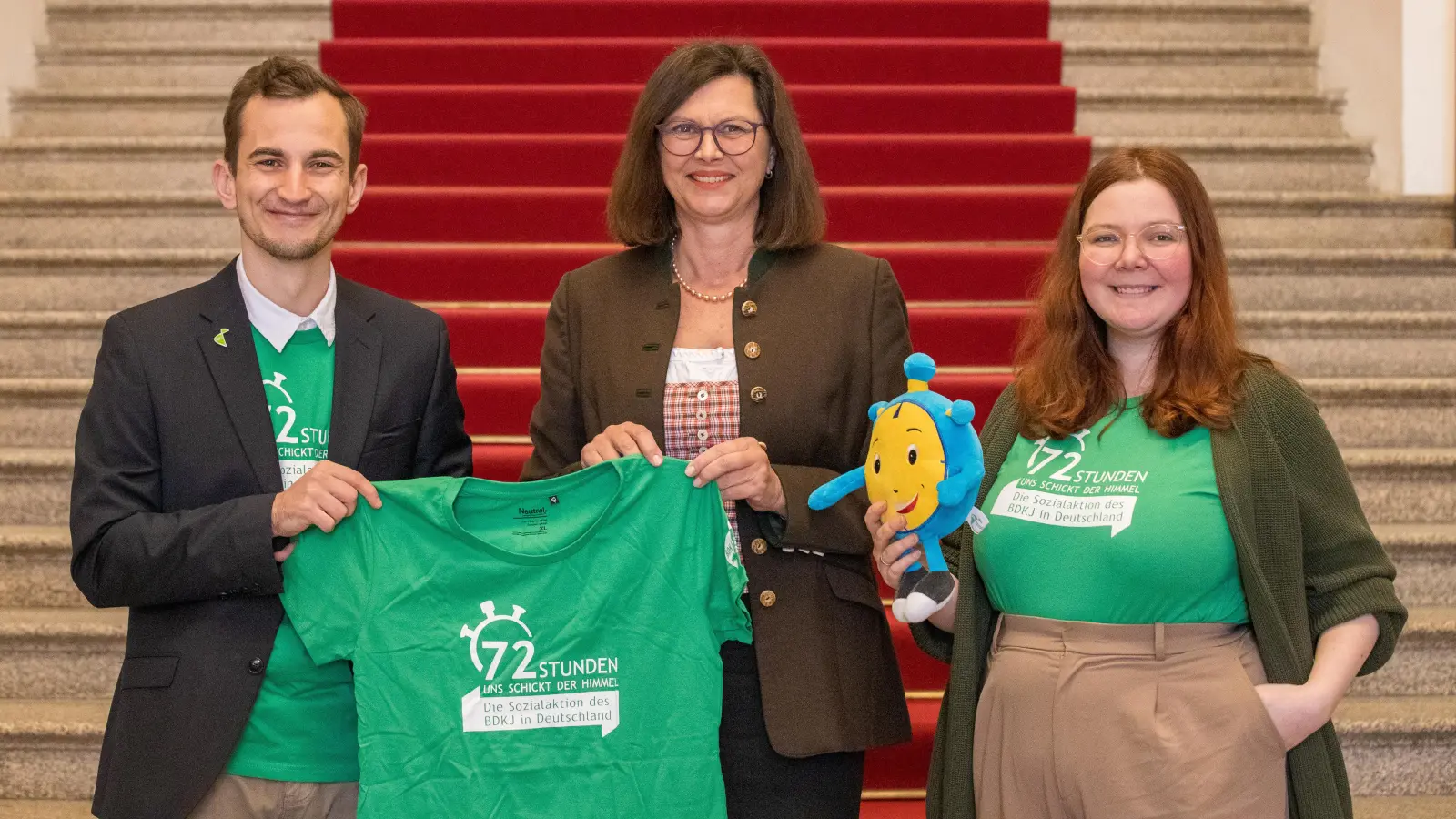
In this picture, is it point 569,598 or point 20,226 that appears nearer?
point 569,598

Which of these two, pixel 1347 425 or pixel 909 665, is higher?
pixel 1347 425

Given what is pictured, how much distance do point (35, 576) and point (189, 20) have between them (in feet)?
8.58

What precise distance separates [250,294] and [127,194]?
9.20 feet

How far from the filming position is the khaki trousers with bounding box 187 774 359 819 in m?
1.81

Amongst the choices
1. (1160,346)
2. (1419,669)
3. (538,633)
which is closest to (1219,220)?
(1419,669)

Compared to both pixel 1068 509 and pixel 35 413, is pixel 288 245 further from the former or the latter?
pixel 35 413

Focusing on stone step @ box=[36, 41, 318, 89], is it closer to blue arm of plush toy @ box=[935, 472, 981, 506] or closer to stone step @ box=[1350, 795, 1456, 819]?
stone step @ box=[1350, 795, 1456, 819]

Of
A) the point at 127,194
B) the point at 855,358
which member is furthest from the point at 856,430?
the point at 127,194

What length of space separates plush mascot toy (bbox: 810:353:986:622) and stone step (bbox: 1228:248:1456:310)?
2.76 m

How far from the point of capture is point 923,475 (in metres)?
1.66

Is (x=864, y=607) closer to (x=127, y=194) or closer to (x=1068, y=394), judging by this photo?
(x=1068, y=394)

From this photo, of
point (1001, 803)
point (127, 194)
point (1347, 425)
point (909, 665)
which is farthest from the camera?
point (127, 194)

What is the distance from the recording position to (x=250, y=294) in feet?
6.27

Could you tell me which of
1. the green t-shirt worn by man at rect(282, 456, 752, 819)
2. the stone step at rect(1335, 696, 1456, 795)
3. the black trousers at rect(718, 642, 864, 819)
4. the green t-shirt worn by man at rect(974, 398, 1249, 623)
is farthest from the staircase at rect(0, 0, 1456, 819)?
the green t-shirt worn by man at rect(974, 398, 1249, 623)
